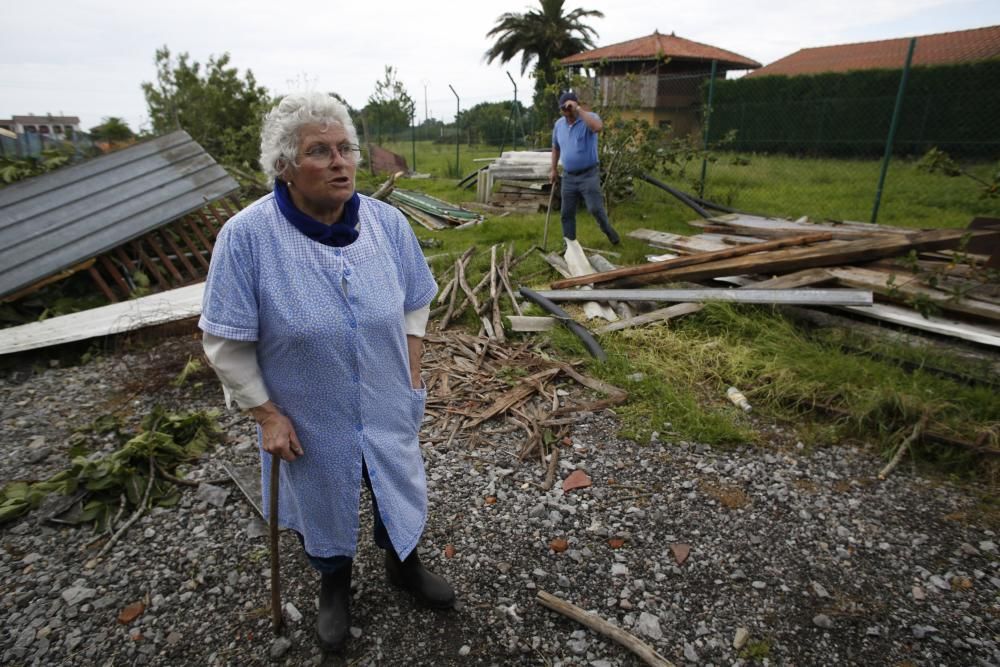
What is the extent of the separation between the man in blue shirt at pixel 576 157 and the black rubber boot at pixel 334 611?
5910mm

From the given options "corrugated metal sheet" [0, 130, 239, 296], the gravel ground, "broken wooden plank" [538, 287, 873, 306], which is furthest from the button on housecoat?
"corrugated metal sheet" [0, 130, 239, 296]

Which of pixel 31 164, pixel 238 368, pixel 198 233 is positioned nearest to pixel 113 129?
pixel 31 164

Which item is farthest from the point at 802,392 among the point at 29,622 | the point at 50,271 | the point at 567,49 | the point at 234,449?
the point at 567,49

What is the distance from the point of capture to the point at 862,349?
441 cm

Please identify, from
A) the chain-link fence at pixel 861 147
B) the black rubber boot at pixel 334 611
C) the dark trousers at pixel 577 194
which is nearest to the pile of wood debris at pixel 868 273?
the chain-link fence at pixel 861 147

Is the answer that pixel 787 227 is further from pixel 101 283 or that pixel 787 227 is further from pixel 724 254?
pixel 101 283

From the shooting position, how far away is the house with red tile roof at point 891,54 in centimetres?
1680

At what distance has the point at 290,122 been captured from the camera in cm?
179

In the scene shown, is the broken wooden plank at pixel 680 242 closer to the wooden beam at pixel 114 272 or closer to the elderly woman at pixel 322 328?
the elderly woman at pixel 322 328

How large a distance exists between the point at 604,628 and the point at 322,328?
1.70 metres

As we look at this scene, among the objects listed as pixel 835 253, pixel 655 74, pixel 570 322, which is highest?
pixel 655 74

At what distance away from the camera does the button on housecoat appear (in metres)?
1.79

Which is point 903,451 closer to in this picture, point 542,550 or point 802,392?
point 802,392

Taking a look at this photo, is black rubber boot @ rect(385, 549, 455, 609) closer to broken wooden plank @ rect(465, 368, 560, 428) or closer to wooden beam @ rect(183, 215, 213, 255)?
broken wooden plank @ rect(465, 368, 560, 428)
